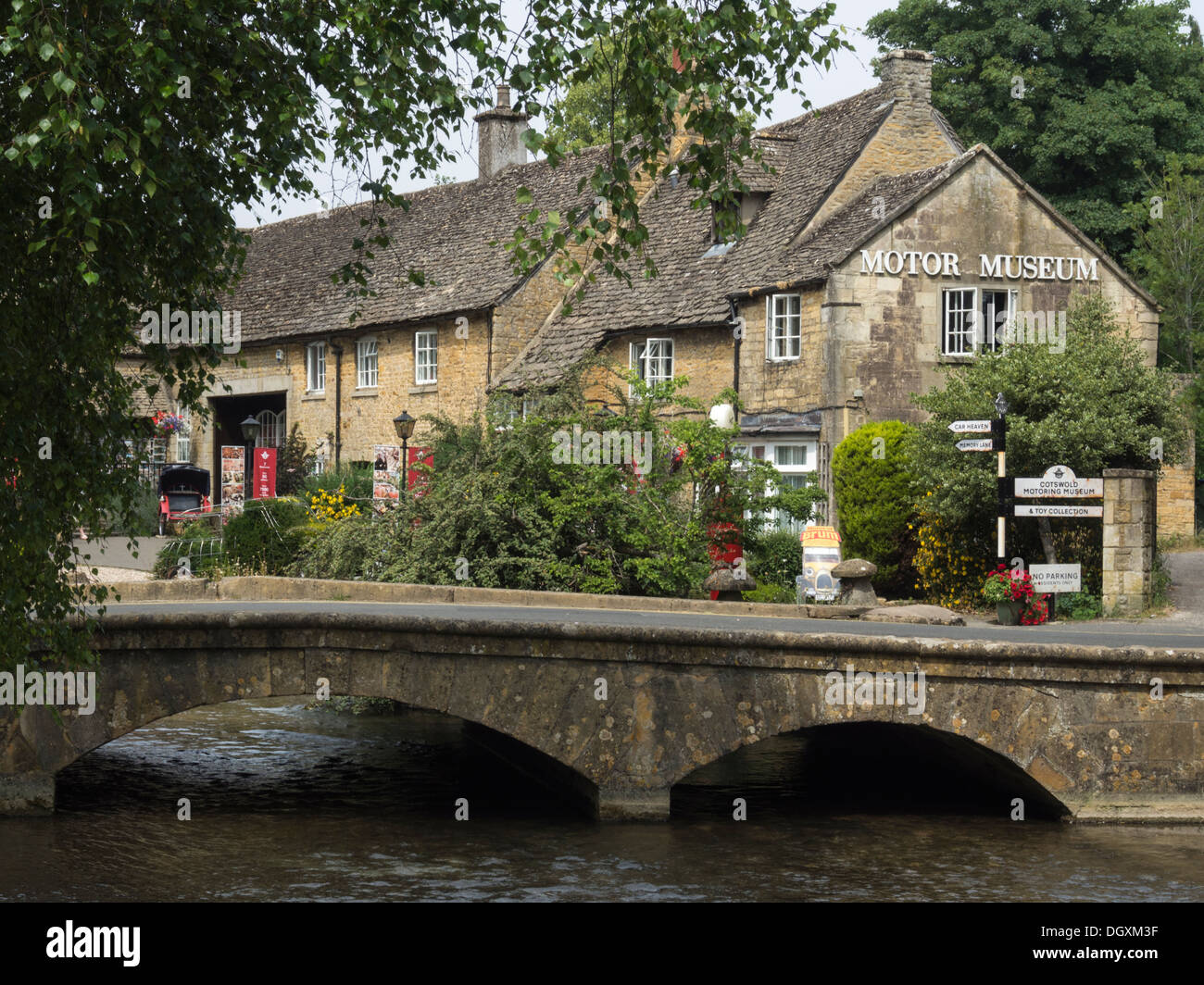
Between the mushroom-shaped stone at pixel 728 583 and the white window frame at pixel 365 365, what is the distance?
16962 millimetres

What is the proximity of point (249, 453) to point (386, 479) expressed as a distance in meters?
18.0

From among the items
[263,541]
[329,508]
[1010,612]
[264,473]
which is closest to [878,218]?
[1010,612]

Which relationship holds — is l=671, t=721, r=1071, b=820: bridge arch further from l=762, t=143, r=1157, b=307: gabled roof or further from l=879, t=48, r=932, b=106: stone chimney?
l=879, t=48, r=932, b=106: stone chimney

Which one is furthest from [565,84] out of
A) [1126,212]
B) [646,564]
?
[1126,212]

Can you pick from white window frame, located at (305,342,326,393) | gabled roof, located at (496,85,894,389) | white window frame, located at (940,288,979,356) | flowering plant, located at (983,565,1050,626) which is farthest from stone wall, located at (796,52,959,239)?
white window frame, located at (305,342,326,393)

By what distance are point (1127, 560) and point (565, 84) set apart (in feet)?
44.7

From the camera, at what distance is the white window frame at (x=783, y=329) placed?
26.2 metres

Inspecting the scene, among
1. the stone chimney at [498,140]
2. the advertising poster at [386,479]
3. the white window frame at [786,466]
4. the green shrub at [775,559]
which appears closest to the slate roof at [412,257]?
the stone chimney at [498,140]

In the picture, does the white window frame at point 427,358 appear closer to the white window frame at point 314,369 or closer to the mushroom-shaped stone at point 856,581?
the white window frame at point 314,369

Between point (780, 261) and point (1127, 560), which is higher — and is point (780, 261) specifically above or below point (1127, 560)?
above

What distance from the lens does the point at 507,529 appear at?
19844mm

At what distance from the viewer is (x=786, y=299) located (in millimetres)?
26422

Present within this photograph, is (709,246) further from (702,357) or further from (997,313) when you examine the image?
(997,313)
